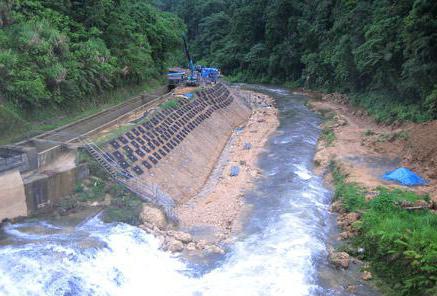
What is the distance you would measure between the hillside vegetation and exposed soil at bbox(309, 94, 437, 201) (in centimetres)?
1873

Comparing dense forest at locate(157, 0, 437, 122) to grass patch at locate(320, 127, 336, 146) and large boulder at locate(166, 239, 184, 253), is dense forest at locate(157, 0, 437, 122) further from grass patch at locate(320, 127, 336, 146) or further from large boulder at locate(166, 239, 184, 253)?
large boulder at locate(166, 239, 184, 253)

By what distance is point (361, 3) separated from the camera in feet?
164

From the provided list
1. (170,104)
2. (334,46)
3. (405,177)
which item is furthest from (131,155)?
(334,46)

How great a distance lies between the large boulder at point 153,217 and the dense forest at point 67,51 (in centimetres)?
1028

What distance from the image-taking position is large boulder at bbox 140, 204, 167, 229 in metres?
23.4

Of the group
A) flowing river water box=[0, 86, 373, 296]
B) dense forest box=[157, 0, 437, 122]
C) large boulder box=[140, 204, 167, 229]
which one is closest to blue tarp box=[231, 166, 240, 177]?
flowing river water box=[0, 86, 373, 296]

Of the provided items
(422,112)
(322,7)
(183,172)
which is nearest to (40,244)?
(183,172)

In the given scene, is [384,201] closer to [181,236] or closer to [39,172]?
[181,236]

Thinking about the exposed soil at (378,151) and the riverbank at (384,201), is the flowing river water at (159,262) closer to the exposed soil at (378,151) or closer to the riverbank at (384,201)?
the riverbank at (384,201)

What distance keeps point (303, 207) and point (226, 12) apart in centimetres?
8668

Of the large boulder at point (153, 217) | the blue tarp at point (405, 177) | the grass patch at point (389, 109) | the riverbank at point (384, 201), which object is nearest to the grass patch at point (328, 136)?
the riverbank at point (384, 201)

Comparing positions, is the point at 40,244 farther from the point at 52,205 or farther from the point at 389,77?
the point at 389,77

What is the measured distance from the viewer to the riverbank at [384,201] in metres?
18.3

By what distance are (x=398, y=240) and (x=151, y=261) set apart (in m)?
10.7
